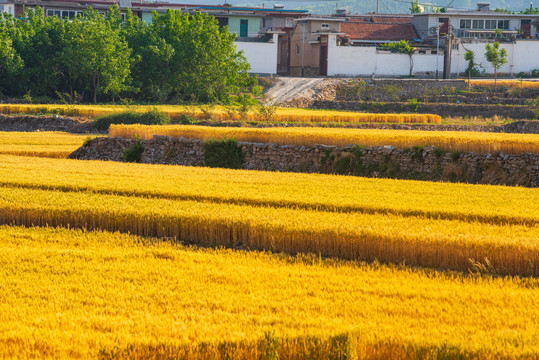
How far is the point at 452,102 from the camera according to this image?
5797 cm

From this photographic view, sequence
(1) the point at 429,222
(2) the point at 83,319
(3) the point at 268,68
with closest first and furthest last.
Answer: (2) the point at 83,319, (1) the point at 429,222, (3) the point at 268,68

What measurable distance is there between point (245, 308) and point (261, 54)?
67128 mm

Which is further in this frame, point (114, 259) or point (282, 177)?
point (282, 177)

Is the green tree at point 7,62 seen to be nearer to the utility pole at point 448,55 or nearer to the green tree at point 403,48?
the green tree at point 403,48

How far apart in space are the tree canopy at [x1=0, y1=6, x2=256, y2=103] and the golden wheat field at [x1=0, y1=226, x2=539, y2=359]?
163ft

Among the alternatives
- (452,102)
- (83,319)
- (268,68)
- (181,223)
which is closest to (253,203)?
(181,223)

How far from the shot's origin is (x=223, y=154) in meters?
27.1

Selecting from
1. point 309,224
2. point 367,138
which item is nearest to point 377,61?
point 367,138

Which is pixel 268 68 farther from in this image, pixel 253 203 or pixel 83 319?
pixel 83 319

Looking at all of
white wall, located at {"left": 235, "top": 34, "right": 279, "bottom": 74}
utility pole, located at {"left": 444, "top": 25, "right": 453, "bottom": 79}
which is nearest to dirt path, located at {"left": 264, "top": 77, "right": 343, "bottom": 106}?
white wall, located at {"left": 235, "top": 34, "right": 279, "bottom": 74}

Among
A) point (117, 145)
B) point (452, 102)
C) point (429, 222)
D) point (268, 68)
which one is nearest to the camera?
point (429, 222)

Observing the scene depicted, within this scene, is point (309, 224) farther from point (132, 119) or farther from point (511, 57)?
point (511, 57)

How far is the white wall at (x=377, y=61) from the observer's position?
2815 inches

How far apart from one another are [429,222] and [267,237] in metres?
3.07
